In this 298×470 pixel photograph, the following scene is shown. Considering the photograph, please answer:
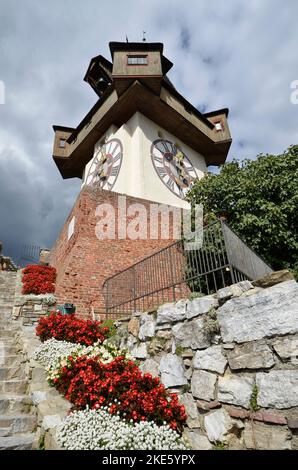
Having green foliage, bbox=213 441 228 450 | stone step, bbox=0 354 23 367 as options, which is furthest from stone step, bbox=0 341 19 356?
green foliage, bbox=213 441 228 450

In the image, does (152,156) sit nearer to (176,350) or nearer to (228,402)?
(176,350)

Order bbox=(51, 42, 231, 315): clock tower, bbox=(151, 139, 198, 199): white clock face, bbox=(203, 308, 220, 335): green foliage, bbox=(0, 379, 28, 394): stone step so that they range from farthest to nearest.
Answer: bbox=(151, 139, 198, 199): white clock face → bbox=(51, 42, 231, 315): clock tower → bbox=(0, 379, 28, 394): stone step → bbox=(203, 308, 220, 335): green foliage

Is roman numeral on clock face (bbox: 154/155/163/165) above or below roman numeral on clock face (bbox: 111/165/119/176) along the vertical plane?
above

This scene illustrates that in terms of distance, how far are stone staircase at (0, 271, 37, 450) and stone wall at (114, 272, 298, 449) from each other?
192 cm

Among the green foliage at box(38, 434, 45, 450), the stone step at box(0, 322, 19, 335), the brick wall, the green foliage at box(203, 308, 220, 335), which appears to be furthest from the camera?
the brick wall

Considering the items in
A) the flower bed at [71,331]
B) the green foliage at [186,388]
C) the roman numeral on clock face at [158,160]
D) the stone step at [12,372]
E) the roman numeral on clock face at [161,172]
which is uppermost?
the roman numeral on clock face at [158,160]

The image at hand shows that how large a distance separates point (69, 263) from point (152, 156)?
8.40 m

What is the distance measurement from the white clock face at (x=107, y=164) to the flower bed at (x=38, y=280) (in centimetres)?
583

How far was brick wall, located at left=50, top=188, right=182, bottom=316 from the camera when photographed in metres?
7.65

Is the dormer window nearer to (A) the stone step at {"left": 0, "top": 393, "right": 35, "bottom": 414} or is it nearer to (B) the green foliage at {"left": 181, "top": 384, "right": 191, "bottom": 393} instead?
(B) the green foliage at {"left": 181, "top": 384, "right": 191, "bottom": 393}

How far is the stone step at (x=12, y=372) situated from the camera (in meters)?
4.56

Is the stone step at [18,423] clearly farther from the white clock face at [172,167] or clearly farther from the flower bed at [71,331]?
the white clock face at [172,167]

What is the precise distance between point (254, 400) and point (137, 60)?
1554 cm

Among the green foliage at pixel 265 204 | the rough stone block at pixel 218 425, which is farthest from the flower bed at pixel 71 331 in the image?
the green foliage at pixel 265 204
